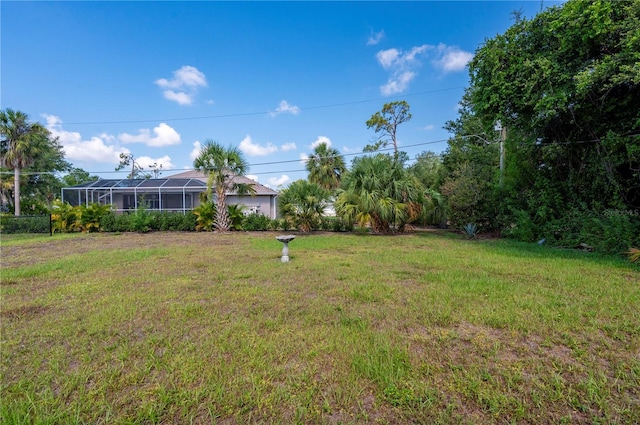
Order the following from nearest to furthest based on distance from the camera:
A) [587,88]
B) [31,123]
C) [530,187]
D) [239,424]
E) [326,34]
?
[239,424] < [587,88] < [530,187] < [326,34] < [31,123]

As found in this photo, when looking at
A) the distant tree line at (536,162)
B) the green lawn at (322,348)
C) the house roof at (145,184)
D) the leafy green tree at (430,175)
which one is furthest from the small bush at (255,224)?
the green lawn at (322,348)

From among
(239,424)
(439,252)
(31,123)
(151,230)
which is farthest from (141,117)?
(239,424)

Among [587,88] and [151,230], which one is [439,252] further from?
[151,230]

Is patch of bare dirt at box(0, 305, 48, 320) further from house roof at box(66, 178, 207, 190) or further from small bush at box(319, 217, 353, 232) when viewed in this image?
house roof at box(66, 178, 207, 190)

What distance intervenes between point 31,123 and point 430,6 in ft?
80.7

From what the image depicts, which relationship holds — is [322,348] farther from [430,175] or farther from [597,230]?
[430,175]

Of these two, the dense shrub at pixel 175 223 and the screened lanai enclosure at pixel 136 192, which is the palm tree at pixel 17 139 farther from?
the dense shrub at pixel 175 223

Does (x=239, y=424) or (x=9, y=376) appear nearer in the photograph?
(x=239, y=424)

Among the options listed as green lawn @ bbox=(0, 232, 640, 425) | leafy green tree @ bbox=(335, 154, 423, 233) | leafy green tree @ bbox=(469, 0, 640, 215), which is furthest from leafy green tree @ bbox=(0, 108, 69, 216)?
leafy green tree @ bbox=(469, 0, 640, 215)

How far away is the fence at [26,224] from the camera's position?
1148cm

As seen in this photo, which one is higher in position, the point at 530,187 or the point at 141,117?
the point at 141,117

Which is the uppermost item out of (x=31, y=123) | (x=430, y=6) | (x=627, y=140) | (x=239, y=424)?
(x=430, y=6)

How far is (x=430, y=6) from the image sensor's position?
10.1 m

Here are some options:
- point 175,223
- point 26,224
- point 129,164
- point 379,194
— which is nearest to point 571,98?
point 379,194
